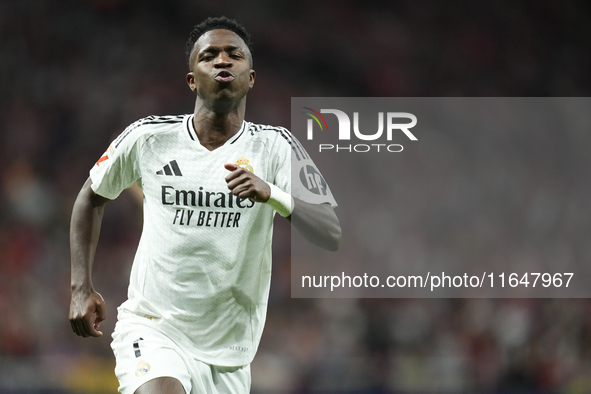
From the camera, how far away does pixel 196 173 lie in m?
3.35

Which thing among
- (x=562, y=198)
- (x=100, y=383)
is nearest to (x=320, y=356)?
(x=100, y=383)

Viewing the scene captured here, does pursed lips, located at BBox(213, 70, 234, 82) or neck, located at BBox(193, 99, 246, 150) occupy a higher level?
pursed lips, located at BBox(213, 70, 234, 82)

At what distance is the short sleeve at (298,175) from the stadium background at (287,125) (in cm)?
482

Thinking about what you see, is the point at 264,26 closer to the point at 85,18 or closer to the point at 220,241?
the point at 85,18

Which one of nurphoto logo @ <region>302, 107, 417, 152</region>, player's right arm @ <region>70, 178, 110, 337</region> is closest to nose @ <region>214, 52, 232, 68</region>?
player's right arm @ <region>70, 178, 110, 337</region>

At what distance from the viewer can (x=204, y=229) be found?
3.29 meters

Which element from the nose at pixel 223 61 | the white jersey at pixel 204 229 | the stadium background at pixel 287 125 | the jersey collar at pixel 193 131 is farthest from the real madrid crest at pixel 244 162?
the stadium background at pixel 287 125

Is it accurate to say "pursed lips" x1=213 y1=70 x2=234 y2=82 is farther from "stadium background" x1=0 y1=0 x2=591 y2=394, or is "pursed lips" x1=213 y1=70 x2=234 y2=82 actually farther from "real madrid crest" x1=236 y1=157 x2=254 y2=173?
"stadium background" x1=0 y1=0 x2=591 y2=394

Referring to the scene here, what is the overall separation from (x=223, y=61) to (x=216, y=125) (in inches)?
12.1

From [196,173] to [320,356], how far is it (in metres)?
5.31

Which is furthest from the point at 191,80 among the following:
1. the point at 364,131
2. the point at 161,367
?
the point at 364,131

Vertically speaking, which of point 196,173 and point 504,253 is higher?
point 504,253

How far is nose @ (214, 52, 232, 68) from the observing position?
3.37 meters

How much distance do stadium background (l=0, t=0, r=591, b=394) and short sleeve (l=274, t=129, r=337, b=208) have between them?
4.82 metres
